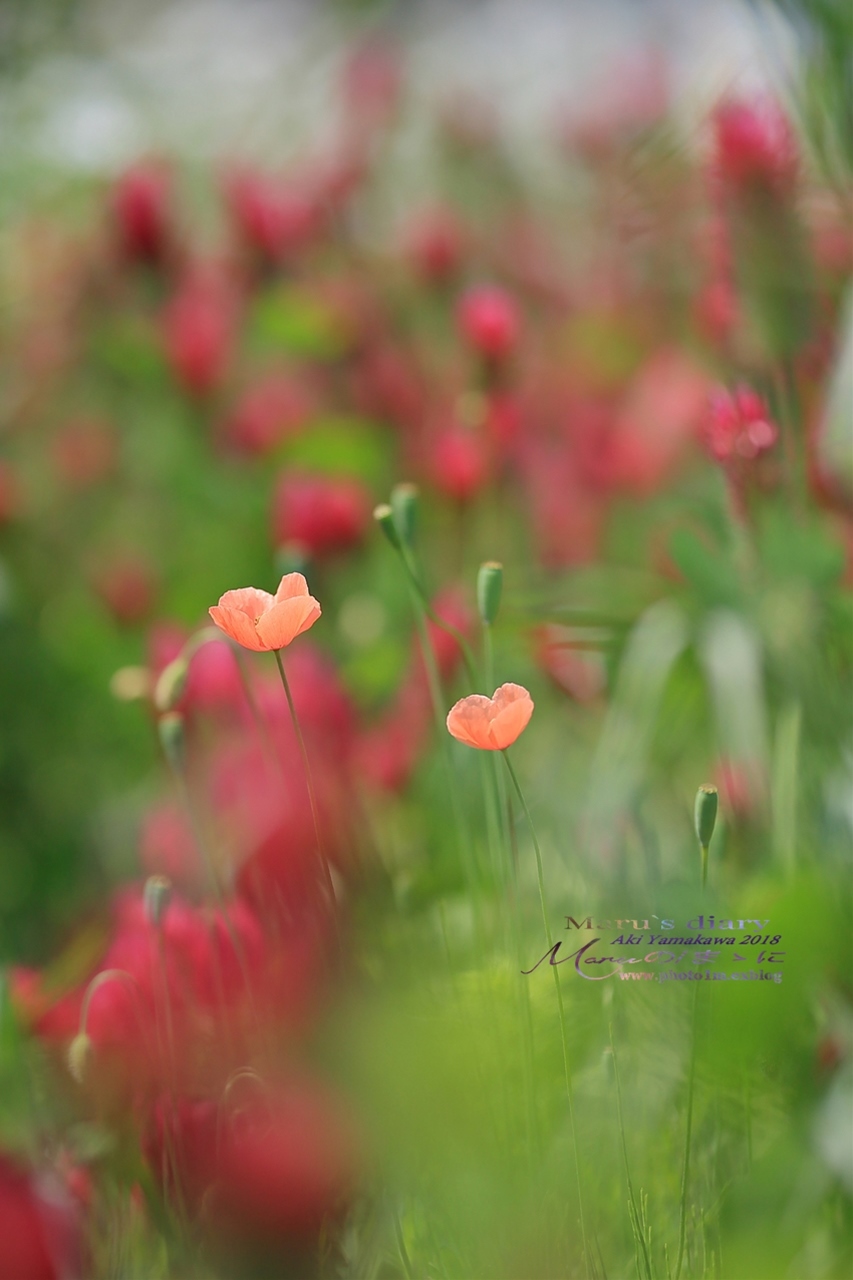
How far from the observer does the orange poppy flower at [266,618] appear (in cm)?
19

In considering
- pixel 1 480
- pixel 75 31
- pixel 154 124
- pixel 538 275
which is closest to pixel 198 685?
pixel 1 480

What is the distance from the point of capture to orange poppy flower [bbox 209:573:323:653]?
19 centimetres

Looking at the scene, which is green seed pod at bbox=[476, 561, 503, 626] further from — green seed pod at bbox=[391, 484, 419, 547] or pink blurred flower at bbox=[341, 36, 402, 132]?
pink blurred flower at bbox=[341, 36, 402, 132]

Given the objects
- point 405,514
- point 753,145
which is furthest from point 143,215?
point 405,514

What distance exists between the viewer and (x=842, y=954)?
27cm

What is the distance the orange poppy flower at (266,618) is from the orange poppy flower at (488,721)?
3 cm

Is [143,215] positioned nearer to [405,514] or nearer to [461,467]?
→ [461,467]

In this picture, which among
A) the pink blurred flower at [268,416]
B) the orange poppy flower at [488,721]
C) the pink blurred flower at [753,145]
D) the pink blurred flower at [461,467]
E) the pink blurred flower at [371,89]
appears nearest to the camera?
the orange poppy flower at [488,721]

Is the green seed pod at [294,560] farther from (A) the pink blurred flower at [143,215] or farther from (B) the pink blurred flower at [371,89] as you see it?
(B) the pink blurred flower at [371,89]

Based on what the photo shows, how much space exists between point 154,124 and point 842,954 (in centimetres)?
112

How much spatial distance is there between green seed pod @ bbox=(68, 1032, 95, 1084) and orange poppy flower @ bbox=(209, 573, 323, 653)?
0.32 ft

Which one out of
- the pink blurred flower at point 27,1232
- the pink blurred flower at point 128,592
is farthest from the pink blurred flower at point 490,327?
the pink blurred flower at point 27,1232

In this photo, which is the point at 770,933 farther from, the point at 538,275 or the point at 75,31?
the point at 75,31

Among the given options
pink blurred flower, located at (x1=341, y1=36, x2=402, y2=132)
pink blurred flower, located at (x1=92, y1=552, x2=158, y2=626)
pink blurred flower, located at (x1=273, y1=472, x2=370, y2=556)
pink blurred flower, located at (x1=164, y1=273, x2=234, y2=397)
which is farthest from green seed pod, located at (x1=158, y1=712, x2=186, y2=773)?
pink blurred flower, located at (x1=341, y1=36, x2=402, y2=132)
